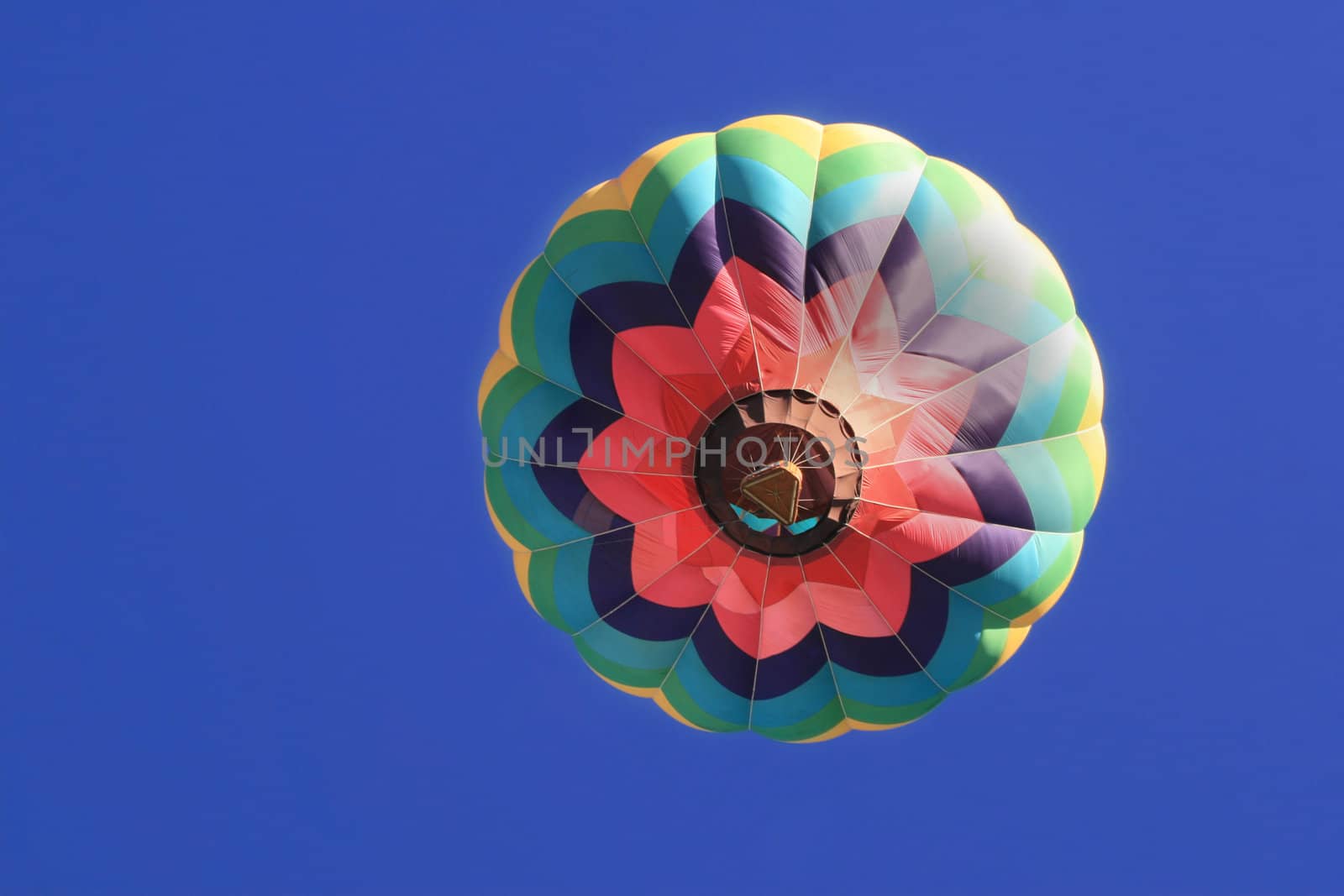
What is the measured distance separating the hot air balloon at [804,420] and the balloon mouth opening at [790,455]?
0.05ft

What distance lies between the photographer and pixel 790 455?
28.8 feet

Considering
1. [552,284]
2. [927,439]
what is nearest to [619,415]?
[552,284]

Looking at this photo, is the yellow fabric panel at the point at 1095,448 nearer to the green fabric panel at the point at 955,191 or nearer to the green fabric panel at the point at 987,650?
the green fabric panel at the point at 987,650

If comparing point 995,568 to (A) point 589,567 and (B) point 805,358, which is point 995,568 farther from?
(A) point 589,567

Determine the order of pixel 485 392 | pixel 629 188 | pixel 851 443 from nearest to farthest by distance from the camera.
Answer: pixel 851 443 → pixel 629 188 → pixel 485 392

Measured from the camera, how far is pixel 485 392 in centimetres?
1027

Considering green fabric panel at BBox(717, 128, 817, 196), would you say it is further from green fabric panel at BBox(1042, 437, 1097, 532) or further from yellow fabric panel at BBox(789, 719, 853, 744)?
yellow fabric panel at BBox(789, 719, 853, 744)

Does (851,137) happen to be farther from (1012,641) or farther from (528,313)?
(1012,641)

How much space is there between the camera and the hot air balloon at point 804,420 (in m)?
8.88

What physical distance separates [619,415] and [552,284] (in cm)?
114

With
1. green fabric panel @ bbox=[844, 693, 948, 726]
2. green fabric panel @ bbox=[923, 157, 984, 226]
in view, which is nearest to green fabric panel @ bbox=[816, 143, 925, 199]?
green fabric panel @ bbox=[923, 157, 984, 226]

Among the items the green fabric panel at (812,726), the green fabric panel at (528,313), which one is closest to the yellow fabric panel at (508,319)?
the green fabric panel at (528,313)

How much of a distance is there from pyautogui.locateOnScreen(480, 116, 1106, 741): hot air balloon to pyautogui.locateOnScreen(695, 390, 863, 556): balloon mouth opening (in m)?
0.02

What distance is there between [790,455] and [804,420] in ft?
0.87
